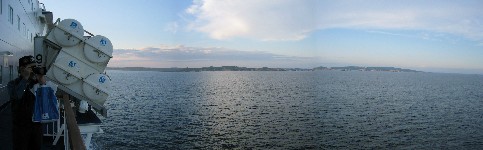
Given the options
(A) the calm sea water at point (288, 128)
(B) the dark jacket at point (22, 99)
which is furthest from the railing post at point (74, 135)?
(A) the calm sea water at point (288, 128)

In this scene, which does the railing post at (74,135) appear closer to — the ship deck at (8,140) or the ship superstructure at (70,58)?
the ship deck at (8,140)

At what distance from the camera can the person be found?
6.07 meters

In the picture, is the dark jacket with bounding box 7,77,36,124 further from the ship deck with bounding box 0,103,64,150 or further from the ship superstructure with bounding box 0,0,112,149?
the ship superstructure with bounding box 0,0,112,149

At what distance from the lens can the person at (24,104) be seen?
6074 mm

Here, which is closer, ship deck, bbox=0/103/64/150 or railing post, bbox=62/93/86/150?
railing post, bbox=62/93/86/150

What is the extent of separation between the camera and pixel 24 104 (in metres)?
6.13

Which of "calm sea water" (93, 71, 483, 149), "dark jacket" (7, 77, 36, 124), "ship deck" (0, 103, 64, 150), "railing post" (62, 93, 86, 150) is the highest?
"dark jacket" (7, 77, 36, 124)

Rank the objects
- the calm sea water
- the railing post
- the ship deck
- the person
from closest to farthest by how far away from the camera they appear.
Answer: the railing post < the person < the ship deck < the calm sea water

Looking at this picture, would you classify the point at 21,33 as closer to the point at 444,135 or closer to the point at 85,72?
the point at 85,72

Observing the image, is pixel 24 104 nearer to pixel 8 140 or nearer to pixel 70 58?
pixel 8 140

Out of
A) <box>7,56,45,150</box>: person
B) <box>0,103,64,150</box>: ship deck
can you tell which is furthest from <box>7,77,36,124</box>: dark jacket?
<box>0,103,64,150</box>: ship deck

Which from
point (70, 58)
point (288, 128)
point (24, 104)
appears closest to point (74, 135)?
point (24, 104)

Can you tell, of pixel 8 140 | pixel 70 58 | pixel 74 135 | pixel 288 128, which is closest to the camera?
pixel 74 135

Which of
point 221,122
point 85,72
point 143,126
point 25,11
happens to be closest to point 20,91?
point 85,72
